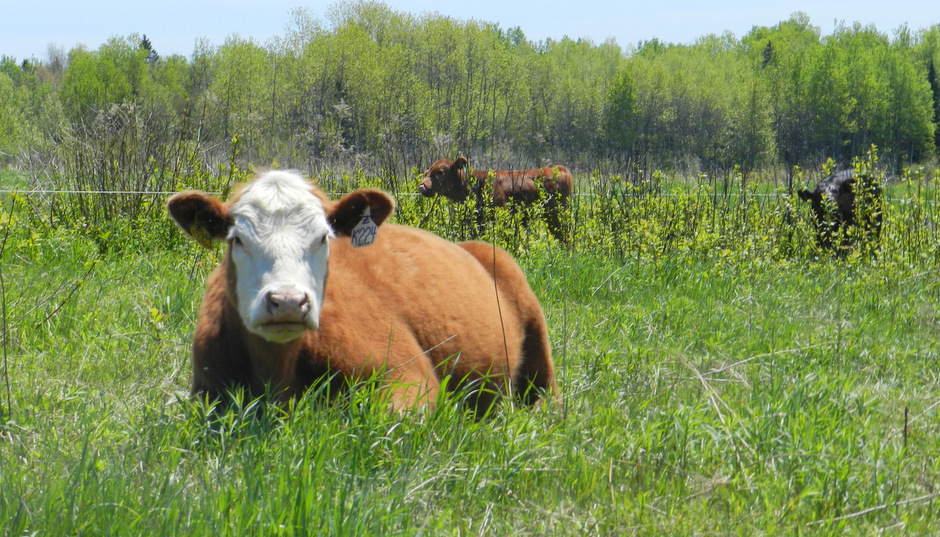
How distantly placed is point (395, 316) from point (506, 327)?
2.80ft

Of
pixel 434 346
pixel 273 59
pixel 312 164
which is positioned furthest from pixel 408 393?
pixel 273 59

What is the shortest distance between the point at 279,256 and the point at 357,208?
0.70 metres

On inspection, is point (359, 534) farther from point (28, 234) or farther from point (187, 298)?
point (28, 234)

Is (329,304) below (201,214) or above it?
below

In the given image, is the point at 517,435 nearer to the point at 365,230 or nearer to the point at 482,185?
the point at 365,230

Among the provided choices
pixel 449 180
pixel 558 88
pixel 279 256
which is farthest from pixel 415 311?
pixel 558 88

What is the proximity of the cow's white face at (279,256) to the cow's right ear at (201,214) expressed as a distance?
87 millimetres

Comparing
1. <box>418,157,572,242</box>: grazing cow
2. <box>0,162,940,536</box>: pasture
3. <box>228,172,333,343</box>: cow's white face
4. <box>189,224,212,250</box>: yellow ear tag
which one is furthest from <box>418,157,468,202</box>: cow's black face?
<box>228,172,333,343</box>: cow's white face

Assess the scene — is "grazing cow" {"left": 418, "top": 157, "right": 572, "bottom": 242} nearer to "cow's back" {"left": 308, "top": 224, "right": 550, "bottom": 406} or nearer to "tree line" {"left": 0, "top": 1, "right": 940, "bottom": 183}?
"cow's back" {"left": 308, "top": 224, "right": 550, "bottom": 406}

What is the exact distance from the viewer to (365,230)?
4.21m

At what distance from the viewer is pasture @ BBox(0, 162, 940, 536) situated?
262 centimetres

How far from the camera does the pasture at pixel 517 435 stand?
2.62 metres

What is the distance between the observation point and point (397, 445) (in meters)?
3.35

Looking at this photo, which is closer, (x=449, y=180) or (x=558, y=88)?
(x=449, y=180)
